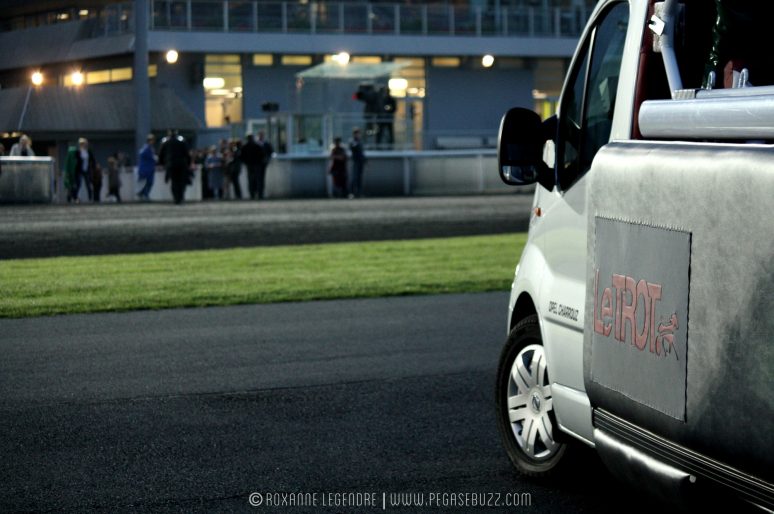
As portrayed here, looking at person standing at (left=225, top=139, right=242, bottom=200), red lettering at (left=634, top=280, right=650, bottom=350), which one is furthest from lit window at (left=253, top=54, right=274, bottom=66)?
red lettering at (left=634, top=280, right=650, bottom=350)

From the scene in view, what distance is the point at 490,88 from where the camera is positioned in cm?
5869

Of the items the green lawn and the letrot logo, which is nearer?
the letrot logo

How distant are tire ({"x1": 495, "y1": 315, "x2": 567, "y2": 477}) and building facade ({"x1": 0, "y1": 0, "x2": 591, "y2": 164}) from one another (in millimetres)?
34157

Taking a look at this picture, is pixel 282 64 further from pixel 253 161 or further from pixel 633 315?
pixel 633 315

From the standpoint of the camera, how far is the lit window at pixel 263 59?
54312 mm

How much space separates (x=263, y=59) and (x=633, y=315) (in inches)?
2009

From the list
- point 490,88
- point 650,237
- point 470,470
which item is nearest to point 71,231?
point 470,470

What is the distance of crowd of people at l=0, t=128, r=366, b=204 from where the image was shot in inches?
1382

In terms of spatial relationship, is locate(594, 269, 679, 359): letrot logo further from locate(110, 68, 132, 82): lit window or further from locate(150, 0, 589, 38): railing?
locate(110, 68, 132, 82): lit window

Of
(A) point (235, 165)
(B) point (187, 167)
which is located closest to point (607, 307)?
(B) point (187, 167)

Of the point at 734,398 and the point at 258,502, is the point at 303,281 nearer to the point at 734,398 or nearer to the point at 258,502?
the point at 258,502

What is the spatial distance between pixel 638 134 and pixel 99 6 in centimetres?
4975

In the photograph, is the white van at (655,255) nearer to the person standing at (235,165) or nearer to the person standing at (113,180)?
the person standing at (235,165)

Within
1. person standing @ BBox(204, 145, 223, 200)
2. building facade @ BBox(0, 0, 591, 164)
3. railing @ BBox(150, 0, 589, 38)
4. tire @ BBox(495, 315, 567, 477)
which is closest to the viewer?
tire @ BBox(495, 315, 567, 477)
